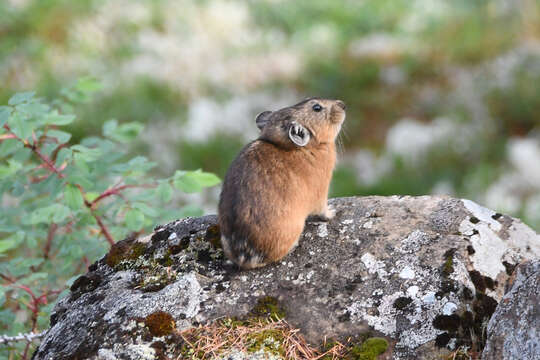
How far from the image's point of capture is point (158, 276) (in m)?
3.67

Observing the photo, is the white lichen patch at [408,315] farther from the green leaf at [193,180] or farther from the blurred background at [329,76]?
the blurred background at [329,76]

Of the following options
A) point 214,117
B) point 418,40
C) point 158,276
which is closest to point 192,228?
point 158,276

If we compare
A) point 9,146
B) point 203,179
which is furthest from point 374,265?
point 9,146

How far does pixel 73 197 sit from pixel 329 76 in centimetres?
815

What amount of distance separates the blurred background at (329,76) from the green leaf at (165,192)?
4.71 m

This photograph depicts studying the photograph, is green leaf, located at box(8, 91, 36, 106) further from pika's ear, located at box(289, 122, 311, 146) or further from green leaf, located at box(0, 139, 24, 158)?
pika's ear, located at box(289, 122, 311, 146)

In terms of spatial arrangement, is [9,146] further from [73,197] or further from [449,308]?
[449,308]

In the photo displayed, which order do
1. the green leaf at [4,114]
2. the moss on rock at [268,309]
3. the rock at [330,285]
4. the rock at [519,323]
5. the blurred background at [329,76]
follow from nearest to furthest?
the rock at [519,323] → the rock at [330,285] → the moss on rock at [268,309] → the green leaf at [4,114] → the blurred background at [329,76]

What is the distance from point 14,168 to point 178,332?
77.6 inches

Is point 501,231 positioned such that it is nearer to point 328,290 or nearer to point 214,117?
point 328,290

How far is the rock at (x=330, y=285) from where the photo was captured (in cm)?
321

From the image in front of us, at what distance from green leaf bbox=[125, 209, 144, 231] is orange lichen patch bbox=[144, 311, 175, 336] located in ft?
2.96

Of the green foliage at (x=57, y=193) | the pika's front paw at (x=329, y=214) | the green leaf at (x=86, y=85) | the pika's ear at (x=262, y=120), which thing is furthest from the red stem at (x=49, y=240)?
the pika's front paw at (x=329, y=214)

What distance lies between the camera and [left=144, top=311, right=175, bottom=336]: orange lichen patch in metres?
3.26
